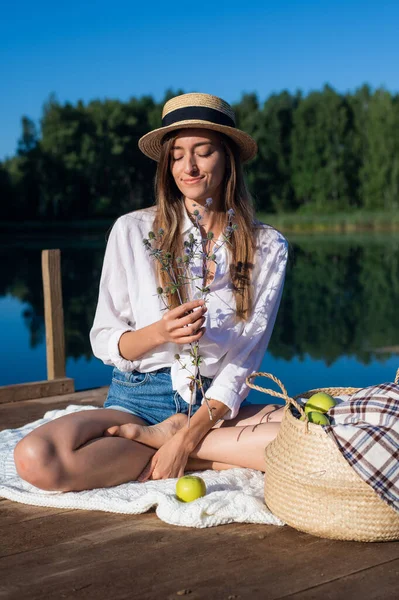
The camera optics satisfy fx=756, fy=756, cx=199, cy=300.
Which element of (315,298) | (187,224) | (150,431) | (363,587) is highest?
(187,224)

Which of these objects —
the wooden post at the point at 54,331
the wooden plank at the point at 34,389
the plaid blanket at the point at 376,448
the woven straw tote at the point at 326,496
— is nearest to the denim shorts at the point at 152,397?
the woven straw tote at the point at 326,496

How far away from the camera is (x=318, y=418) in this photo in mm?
2219

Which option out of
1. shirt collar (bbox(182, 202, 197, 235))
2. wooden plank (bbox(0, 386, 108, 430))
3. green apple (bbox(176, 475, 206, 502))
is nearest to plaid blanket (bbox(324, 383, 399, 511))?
green apple (bbox(176, 475, 206, 502))

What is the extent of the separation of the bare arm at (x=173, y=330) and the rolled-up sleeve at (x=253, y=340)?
278 millimetres

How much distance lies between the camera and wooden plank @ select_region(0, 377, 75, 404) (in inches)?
153

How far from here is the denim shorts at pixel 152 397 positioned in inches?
108

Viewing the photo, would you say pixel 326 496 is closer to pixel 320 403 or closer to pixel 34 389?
pixel 320 403

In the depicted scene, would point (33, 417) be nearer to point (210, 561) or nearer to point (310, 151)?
point (210, 561)

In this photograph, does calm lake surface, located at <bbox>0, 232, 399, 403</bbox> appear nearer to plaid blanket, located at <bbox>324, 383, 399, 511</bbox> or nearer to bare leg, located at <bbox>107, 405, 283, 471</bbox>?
bare leg, located at <bbox>107, 405, 283, 471</bbox>

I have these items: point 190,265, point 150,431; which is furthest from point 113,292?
point 150,431

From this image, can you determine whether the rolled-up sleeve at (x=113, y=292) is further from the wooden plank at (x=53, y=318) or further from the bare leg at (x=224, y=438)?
the wooden plank at (x=53, y=318)

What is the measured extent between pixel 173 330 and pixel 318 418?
0.55 meters

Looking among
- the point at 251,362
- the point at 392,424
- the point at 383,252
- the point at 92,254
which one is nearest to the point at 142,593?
the point at 392,424

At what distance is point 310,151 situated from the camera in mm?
35969
